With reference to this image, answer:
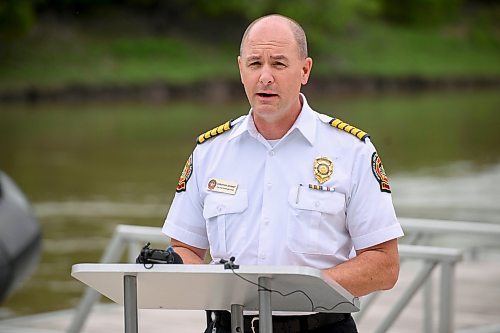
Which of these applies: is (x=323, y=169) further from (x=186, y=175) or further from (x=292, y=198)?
(x=186, y=175)

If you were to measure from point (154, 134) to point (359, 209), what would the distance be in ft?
89.4

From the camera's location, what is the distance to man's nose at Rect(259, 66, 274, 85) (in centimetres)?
300

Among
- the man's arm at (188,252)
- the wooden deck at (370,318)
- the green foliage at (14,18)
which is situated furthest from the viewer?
the green foliage at (14,18)

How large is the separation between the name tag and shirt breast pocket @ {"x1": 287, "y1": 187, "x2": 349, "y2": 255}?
0.14m

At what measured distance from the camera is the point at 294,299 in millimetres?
A: 2869

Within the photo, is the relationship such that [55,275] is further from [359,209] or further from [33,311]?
[359,209]

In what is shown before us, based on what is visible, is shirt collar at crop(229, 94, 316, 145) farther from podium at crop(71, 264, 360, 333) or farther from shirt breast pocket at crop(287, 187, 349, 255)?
podium at crop(71, 264, 360, 333)

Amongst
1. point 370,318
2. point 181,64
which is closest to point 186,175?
point 370,318

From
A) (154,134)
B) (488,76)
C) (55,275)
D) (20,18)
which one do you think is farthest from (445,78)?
(55,275)

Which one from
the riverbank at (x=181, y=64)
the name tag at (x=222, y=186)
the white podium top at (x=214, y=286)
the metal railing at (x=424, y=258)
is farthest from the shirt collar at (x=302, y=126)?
the riverbank at (x=181, y=64)

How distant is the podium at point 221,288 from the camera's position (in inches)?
107

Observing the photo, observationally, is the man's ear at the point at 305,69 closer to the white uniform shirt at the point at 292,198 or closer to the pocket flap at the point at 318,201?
the white uniform shirt at the point at 292,198

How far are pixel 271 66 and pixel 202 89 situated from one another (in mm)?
44317

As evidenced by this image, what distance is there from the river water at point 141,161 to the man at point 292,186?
22.7 ft
